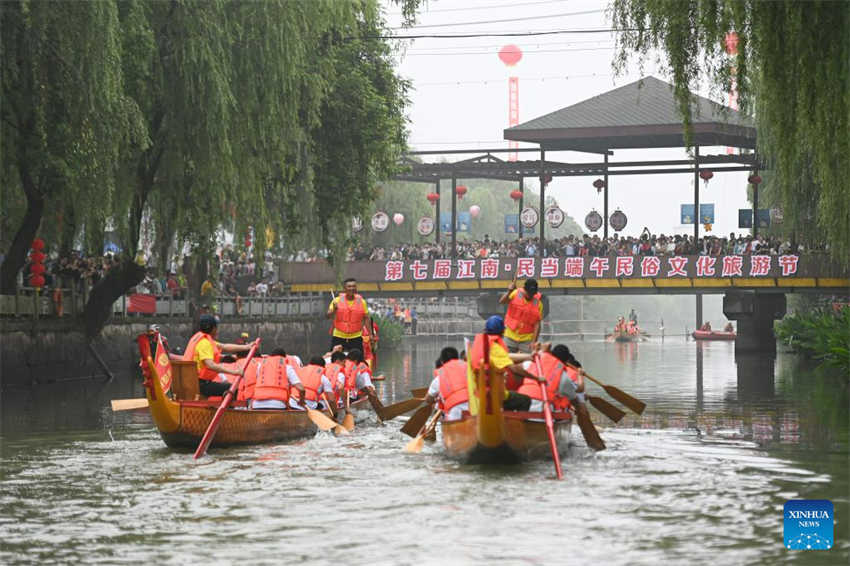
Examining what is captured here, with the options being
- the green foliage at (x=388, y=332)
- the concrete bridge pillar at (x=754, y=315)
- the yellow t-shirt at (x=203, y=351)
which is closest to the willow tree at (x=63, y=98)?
the yellow t-shirt at (x=203, y=351)

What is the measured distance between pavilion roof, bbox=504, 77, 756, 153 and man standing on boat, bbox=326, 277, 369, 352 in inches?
1016

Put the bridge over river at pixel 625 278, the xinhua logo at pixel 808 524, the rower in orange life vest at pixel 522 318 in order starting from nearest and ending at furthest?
the xinhua logo at pixel 808 524
the rower in orange life vest at pixel 522 318
the bridge over river at pixel 625 278

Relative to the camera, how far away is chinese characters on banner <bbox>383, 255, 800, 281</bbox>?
46219 mm

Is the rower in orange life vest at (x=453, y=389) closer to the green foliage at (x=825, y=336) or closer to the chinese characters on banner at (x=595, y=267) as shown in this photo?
the green foliage at (x=825, y=336)

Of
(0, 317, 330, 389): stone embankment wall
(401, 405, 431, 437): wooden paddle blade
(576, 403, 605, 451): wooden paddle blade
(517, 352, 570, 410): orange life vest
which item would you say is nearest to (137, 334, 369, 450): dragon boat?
(401, 405, 431, 437): wooden paddle blade

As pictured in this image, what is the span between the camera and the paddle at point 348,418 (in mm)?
19688

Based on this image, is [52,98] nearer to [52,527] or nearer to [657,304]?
[52,527]

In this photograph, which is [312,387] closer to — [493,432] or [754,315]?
[493,432]

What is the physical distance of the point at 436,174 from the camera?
5459cm

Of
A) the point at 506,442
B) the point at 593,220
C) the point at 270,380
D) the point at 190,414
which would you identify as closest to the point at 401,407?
the point at 270,380

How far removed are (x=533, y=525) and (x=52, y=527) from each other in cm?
386

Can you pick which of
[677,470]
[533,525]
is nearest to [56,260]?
[677,470]

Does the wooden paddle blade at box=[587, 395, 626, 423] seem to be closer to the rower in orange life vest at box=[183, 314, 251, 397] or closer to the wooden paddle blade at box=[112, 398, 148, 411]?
Result: the rower in orange life vest at box=[183, 314, 251, 397]

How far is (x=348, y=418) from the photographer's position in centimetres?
1994
